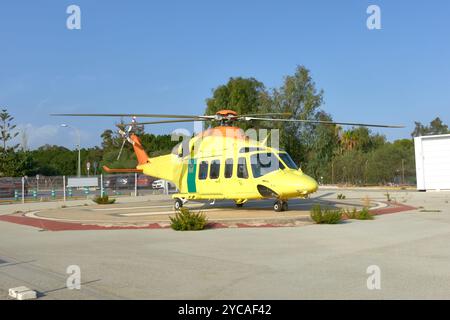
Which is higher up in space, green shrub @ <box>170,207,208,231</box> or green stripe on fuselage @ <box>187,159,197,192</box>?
green stripe on fuselage @ <box>187,159,197,192</box>

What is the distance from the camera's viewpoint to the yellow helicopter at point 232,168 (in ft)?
53.9

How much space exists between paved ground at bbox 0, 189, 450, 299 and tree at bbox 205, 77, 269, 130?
43.6m

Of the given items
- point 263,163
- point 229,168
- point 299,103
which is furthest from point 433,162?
point 229,168

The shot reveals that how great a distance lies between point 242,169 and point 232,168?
0.53 m

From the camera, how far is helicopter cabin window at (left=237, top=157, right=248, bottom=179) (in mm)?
17461

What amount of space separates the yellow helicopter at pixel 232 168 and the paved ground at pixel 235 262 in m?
3.23

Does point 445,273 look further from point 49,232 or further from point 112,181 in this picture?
point 112,181

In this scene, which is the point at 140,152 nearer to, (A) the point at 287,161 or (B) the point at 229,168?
(B) the point at 229,168

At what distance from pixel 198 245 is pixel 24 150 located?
180 feet

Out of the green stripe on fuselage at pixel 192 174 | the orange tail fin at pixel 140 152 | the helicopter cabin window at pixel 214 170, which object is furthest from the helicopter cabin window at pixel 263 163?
the orange tail fin at pixel 140 152

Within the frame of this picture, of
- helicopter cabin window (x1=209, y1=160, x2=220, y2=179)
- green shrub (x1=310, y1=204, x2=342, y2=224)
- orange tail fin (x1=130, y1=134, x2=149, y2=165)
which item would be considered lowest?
green shrub (x1=310, y1=204, x2=342, y2=224)

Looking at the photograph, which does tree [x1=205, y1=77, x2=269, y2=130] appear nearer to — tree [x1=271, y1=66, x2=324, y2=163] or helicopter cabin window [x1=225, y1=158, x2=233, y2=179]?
tree [x1=271, y1=66, x2=324, y2=163]

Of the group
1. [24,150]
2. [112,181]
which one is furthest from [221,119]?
[24,150]

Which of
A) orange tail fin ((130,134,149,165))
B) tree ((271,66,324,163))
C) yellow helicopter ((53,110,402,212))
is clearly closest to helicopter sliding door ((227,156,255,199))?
yellow helicopter ((53,110,402,212))
